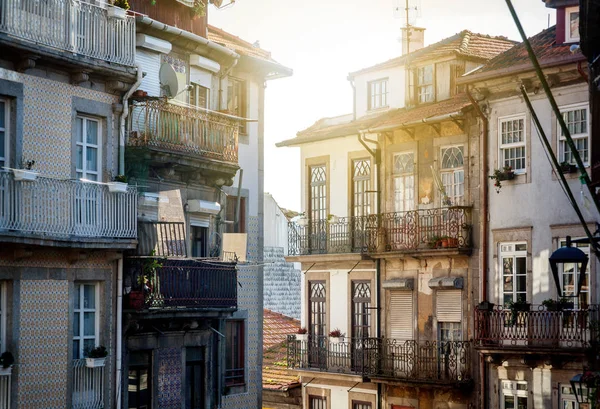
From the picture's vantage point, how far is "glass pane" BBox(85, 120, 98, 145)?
28.2 meters

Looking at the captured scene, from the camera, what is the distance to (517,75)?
35344mm

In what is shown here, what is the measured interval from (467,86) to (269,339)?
14539 millimetres

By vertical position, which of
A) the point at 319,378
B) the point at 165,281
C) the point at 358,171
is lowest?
the point at 319,378

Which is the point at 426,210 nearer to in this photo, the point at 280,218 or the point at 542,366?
the point at 542,366

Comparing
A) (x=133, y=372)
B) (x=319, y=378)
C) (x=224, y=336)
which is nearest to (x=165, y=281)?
(x=133, y=372)

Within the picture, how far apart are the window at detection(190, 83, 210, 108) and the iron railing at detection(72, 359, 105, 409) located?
808 cm

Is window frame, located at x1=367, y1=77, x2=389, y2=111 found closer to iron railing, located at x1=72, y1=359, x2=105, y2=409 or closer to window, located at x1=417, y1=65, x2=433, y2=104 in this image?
window, located at x1=417, y1=65, x2=433, y2=104

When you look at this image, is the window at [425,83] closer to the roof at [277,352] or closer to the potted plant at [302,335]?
the potted plant at [302,335]

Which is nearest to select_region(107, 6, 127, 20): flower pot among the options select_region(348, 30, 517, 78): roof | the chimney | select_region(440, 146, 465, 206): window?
select_region(440, 146, 465, 206): window

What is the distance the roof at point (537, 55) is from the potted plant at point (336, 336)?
10.1m

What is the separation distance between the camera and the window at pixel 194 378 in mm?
32062

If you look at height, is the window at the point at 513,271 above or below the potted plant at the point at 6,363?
above

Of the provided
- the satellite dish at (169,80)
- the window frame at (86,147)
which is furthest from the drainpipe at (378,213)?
the window frame at (86,147)

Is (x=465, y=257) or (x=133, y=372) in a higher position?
(x=465, y=257)
